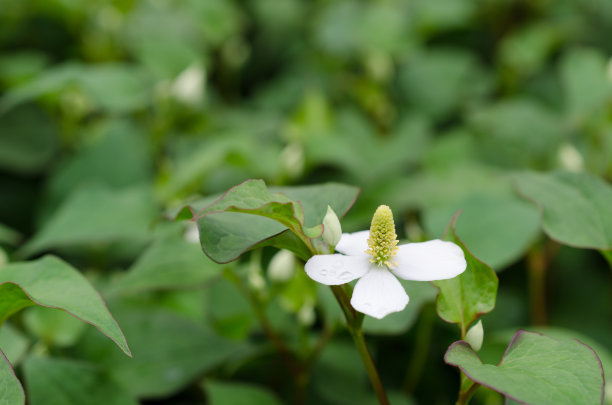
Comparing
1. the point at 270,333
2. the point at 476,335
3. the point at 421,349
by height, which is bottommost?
the point at 421,349

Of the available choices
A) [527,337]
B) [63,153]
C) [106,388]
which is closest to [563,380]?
[527,337]

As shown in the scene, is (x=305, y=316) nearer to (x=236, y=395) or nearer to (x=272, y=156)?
(x=236, y=395)

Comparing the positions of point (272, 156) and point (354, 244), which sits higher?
point (354, 244)

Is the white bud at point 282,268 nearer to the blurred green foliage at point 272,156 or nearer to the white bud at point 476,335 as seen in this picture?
the blurred green foliage at point 272,156

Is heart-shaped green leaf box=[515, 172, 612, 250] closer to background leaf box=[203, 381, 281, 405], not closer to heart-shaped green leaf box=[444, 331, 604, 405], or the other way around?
heart-shaped green leaf box=[444, 331, 604, 405]

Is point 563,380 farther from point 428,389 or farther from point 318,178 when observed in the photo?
point 318,178

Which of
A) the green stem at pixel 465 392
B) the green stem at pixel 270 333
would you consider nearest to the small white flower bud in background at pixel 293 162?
the green stem at pixel 270 333

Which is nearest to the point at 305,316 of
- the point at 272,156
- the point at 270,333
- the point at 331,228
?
the point at 270,333
